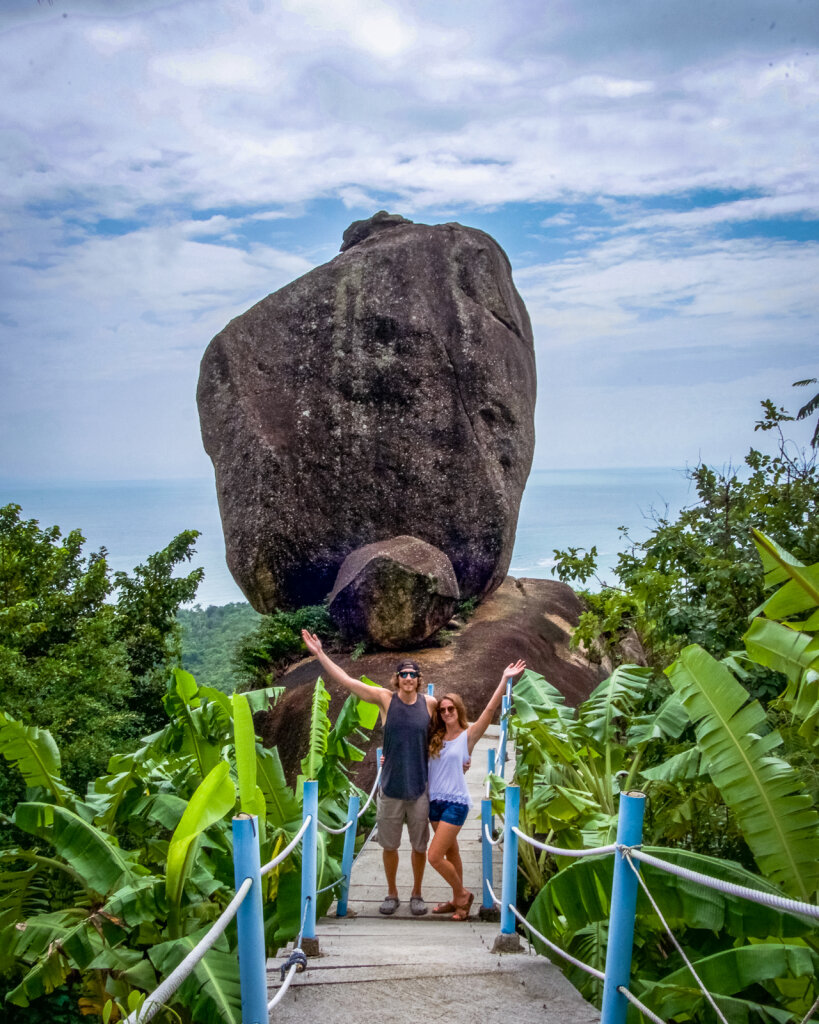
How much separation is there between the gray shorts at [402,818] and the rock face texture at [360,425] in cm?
1108

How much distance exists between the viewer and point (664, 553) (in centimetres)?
896

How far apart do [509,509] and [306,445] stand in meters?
4.18

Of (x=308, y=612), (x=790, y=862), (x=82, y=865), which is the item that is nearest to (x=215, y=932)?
(x=82, y=865)

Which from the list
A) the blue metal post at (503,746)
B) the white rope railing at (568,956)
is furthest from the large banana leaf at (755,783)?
the blue metal post at (503,746)

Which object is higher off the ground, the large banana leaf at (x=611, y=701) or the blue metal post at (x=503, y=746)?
the large banana leaf at (x=611, y=701)

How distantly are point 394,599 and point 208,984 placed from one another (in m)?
11.4

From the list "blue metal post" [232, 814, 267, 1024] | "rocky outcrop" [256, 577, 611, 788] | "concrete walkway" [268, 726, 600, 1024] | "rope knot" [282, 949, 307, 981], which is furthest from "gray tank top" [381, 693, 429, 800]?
"rocky outcrop" [256, 577, 611, 788]

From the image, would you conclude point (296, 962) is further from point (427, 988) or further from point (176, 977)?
point (176, 977)

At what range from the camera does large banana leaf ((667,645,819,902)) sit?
148 inches

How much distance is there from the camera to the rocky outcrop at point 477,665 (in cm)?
Result: 1330

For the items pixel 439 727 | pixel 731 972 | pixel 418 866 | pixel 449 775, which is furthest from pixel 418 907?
pixel 731 972

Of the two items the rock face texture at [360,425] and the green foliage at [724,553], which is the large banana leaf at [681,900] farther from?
the rock face texture at [360,425]

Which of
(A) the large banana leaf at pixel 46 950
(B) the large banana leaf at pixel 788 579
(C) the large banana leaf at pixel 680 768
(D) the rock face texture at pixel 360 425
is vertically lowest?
(A) the large banana leaf at pixel 46 950

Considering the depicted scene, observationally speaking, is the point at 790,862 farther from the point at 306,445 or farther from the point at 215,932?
the point at 306,445
